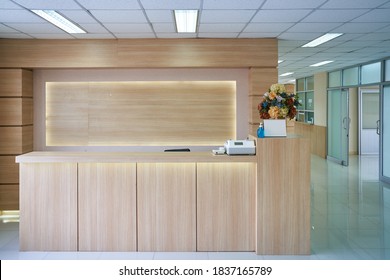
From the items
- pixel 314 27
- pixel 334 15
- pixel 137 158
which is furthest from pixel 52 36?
pixel 334 15

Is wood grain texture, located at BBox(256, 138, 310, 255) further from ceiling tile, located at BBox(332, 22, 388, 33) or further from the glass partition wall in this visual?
the glass partition wall

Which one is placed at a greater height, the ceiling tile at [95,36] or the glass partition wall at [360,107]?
the ceiling tile at [95,36]

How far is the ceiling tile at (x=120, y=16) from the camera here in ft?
21.2

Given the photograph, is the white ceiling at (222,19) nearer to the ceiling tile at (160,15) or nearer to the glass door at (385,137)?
the ceiling tile at (160,15)

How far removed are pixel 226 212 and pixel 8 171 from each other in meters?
4.87

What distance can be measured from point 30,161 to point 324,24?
5082mm

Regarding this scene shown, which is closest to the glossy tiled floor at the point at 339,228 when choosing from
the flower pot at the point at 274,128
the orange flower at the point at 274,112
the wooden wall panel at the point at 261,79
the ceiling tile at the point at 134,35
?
the flower pot at the point at 274,128

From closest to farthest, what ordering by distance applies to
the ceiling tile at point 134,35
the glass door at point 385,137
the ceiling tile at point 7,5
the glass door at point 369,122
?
the ceiling tile at point 7,5
the ceiling tile at point 134,35
the glass door at point 385,137
the glass door at point 369,122

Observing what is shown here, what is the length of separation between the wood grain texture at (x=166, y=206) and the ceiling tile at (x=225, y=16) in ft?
7.55

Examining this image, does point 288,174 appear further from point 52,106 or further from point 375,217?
point 52,106

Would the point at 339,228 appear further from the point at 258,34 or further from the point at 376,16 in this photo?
the point at 258,34

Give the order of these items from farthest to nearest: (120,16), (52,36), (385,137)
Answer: (385,137), (52,36), (120,16)

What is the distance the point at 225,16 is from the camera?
681 centimetres
